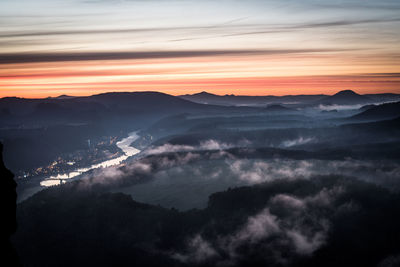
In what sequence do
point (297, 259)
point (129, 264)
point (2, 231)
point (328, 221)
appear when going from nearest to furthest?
point (2, 231) → point (129, 264) → point (297, 259) → point (328, 221)

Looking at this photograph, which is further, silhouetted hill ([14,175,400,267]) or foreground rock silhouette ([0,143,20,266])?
silhouetted hill ([14,175,400,267])

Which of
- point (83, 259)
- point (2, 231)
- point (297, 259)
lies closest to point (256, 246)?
point (297, 259)

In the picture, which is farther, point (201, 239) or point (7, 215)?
point (201, 239)

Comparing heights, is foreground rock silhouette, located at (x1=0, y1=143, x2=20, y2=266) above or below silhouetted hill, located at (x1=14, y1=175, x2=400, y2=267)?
above

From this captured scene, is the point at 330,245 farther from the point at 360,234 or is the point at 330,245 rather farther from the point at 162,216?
the point at 162,216

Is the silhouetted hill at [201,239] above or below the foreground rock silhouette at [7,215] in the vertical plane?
below

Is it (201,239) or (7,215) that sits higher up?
(7,215)

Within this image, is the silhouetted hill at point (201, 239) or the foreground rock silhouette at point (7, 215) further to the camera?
the silhouetted hill at point (201, 239)

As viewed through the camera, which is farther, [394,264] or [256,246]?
[256,246]
